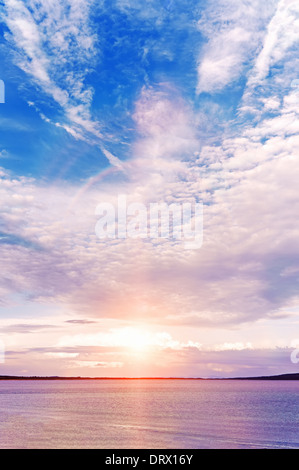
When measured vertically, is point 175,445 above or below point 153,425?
below

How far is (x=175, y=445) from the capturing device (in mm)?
47562

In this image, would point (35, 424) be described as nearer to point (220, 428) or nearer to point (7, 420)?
point (7, 420)

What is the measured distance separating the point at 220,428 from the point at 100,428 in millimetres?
18593

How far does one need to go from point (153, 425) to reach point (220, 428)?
1144cm
